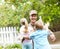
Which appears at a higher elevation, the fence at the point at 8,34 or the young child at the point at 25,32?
the young child at the point at 25,32

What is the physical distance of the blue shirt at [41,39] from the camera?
6020mm

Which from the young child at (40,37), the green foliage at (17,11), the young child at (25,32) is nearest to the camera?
the young child at (40,37)

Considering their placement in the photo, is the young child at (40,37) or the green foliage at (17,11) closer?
the young child at (40,37)

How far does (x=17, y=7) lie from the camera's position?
15648mm

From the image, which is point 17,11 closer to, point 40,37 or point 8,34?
point 8,34

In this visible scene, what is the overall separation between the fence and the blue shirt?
9.29 metres

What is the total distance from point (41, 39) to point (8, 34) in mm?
9579

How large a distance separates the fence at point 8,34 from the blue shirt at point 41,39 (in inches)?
366

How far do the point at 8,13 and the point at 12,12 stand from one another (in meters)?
0.39

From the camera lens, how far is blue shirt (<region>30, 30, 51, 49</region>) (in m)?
6.02

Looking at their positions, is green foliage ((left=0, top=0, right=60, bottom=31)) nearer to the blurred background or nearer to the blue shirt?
the blurred background

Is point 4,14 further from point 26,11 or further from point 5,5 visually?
point 26,11

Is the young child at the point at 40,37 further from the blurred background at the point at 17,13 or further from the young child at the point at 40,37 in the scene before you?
the blurred background at the point at 17,13

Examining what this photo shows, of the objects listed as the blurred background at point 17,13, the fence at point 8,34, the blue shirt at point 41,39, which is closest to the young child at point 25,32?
the blue shirt at point 41,39
